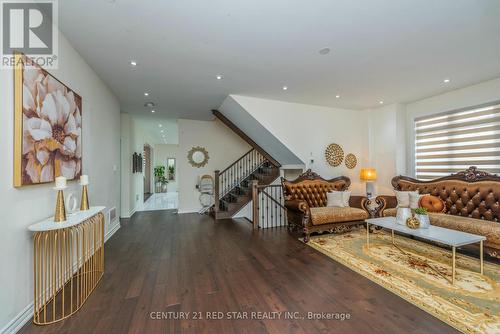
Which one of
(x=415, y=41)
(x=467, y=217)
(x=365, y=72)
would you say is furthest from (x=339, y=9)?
(x=467, y=217)

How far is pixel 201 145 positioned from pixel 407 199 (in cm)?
566

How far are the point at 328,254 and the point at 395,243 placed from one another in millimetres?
1391

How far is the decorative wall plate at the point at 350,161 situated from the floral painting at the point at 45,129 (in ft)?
19.2

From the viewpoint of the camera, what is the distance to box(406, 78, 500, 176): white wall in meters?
3.97

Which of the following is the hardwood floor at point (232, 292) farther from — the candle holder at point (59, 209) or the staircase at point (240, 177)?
the staircase at point (240, 177)

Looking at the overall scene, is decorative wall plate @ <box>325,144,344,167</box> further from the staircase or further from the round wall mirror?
the round wall mirror

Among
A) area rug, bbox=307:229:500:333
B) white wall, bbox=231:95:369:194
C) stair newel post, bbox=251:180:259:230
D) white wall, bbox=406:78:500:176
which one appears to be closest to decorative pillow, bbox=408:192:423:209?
area rug, bbox=307:229:500:333

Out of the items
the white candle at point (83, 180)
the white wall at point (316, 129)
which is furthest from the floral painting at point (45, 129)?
the white wall at point (316, 129)

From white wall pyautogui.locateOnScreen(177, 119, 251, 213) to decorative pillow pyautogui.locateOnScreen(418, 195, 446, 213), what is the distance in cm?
494

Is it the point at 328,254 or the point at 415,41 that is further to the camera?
the point at 328,254

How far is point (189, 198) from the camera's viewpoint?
6910 millimetres

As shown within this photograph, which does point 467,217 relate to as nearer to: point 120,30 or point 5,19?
point 120,30

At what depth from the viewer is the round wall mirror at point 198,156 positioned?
701 centimetres

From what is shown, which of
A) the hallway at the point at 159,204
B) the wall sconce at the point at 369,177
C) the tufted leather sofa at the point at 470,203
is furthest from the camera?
the hallway at the point at 159,204
